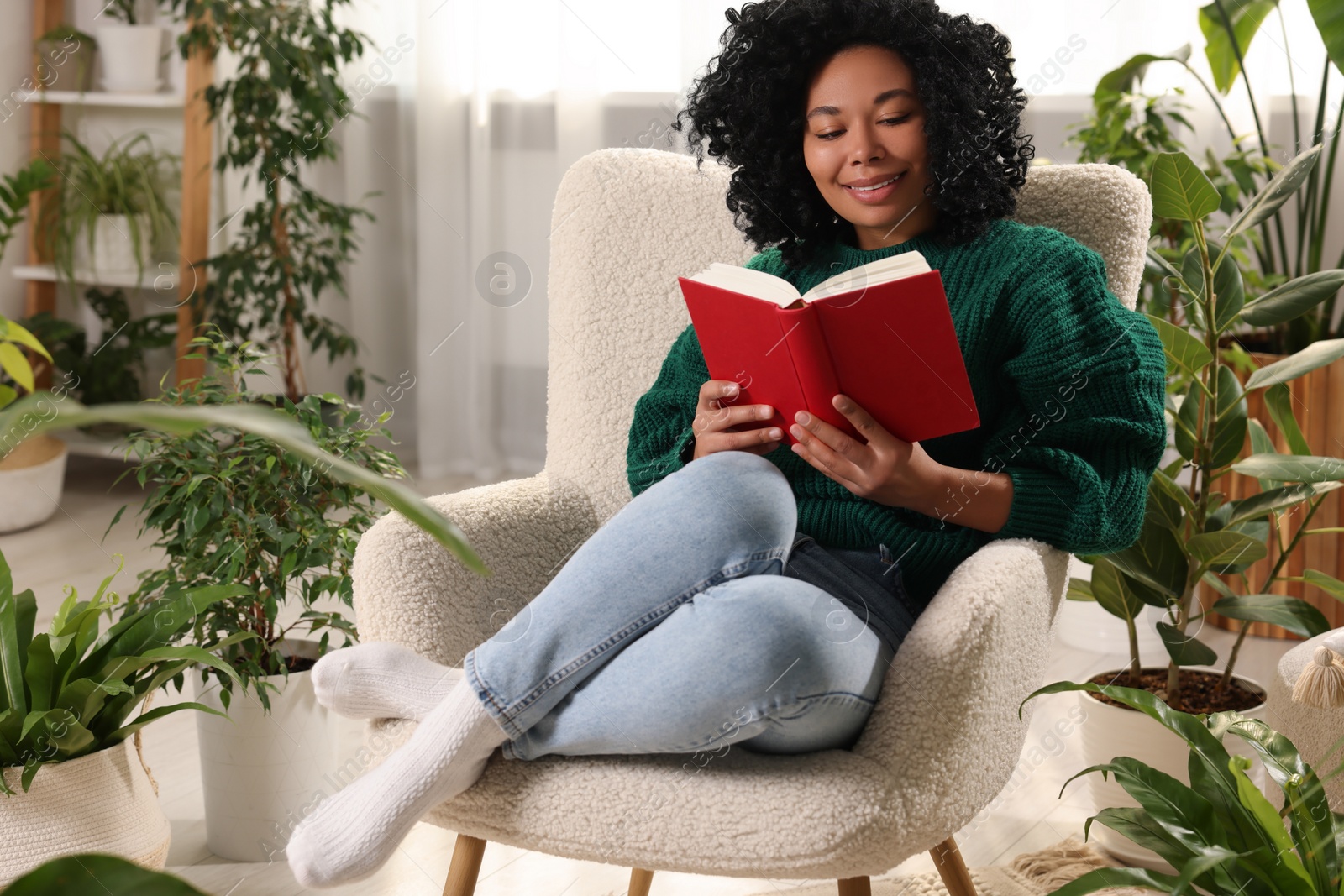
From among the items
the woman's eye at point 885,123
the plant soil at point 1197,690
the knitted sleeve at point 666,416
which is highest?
the woman's eye at point 885,123

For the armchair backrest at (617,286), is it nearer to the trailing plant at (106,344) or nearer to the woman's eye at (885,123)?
the woman's eye at (885,123)

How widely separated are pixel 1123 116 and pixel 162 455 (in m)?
1.50

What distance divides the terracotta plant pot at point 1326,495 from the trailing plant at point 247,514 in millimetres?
1362

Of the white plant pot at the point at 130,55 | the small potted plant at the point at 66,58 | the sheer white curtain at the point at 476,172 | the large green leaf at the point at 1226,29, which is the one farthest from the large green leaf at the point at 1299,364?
the small potted plant at the point at 66,58

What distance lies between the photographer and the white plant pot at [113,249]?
2.92m

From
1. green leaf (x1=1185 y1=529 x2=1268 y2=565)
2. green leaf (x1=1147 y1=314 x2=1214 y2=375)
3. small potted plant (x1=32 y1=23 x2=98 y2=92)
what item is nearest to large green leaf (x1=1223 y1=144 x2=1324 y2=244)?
green leaf (x1=1147 y1=314 x2=1214 y2=375)

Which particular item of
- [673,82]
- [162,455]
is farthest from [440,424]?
[162,455]

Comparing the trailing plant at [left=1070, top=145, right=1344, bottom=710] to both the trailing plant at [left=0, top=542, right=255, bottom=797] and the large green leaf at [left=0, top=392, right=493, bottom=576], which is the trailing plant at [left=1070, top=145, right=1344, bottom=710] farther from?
the large green leaf at [left=0, top=392, right=493, bottom=576]

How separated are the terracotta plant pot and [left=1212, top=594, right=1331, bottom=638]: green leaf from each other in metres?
0.52

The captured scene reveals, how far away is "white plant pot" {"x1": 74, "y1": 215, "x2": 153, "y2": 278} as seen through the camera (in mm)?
2916

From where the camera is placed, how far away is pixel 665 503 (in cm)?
101

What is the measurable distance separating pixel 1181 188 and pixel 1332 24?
452mm

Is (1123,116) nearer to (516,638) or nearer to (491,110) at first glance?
(516,638)

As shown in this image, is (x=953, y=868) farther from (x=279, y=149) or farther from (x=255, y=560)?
(x=279, y=149)
